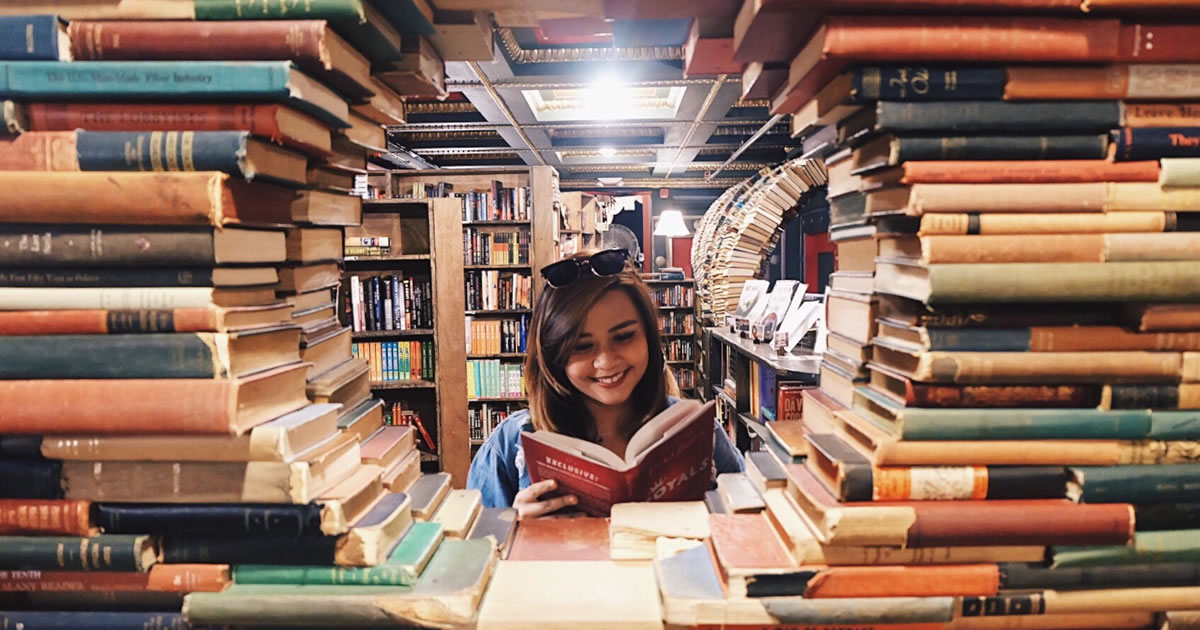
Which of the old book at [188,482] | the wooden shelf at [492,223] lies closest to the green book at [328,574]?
the old book at [188,482]

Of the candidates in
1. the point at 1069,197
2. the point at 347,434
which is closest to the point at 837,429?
the point at 1069,197

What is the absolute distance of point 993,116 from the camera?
28.9 inches

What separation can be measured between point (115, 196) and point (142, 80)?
14 cm

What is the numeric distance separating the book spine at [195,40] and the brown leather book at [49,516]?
54 cm

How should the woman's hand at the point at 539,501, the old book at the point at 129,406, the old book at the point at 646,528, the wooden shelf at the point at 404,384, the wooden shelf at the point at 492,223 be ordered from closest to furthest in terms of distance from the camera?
the old book at the point at 129,406, the old book at the point at 646,528, the woman's hand at the point at 539,501, the wooden shelf at the point at 404,384, the wooden shelf at the point at 492,223

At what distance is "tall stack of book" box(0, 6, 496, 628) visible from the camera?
0.69 meters

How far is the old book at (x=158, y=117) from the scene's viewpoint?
705mm

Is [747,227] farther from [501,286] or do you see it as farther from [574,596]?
[574,596]

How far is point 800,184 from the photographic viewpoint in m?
3.62

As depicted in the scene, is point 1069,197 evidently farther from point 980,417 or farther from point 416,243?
point 416,243

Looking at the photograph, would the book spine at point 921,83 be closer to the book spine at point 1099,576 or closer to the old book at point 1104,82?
the old book at point 1104,82

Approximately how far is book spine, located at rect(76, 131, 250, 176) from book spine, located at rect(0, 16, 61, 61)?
0.37 ft

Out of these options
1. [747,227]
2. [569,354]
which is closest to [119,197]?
[569,354]

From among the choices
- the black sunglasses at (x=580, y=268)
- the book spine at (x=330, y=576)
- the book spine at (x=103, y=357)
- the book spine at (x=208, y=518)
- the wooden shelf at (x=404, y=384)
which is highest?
the black sunglasses at (x=580, y=268)
